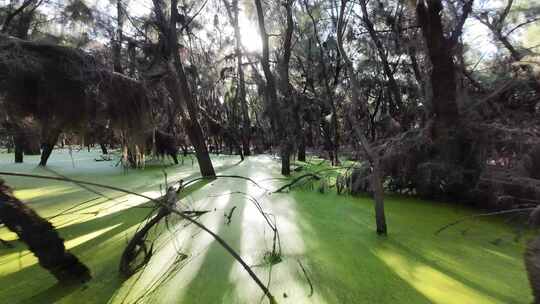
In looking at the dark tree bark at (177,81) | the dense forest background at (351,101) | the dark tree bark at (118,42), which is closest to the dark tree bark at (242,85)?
the dense forest background at (351,101)

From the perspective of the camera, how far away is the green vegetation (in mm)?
1139

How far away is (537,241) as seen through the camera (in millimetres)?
837

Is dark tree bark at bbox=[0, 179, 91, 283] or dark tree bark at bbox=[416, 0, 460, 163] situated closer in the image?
dark tree bark at bbox=[0, 179, 91, 283]

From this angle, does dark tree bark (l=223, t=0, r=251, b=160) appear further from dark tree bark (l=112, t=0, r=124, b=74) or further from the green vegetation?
the green vegetation

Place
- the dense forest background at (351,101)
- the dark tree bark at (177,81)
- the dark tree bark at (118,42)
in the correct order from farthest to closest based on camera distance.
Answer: the dark tree bark at (177,81) < the dark tree bark at (118,42) < the dense forest background at (351,101)

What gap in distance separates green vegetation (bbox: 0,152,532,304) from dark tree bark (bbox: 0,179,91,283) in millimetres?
82

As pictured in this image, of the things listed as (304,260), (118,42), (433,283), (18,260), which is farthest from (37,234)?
(118,42)

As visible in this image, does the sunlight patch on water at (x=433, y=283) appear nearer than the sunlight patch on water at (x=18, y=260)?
Yes

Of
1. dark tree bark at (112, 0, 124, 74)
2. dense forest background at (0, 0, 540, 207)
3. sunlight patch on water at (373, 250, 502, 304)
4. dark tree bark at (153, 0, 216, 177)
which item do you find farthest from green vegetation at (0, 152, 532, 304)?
dark tree bark at (153, 0, 216, 177)

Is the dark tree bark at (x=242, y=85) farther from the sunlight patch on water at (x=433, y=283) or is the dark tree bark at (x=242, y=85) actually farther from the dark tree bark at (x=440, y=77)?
the sunlight patch on water at (x=433, y=283)

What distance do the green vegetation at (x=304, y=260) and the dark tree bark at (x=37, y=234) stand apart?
0.08 meters

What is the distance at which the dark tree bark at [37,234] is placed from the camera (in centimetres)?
109

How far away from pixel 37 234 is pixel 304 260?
109cm

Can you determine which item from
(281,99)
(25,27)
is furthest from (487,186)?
(25,27)
